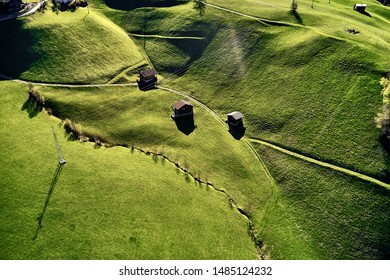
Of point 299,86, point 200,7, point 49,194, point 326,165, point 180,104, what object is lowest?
point 49,194

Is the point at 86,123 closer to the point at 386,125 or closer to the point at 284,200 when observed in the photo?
the point at 284,200

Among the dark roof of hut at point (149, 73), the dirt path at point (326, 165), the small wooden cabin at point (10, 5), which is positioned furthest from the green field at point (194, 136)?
the small wooden cabin at point (10, 5)

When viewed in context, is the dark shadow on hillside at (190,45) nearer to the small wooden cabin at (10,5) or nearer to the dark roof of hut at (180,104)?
the dark roof of hut at (180,104)

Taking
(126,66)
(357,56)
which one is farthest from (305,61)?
(126,66)

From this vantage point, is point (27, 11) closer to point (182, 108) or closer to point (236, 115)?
point (182, 108)

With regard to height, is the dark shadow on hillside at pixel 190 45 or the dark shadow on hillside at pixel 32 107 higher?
the dark shadow on hillside at pixel 190 45

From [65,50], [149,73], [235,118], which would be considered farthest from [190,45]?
[65,50]

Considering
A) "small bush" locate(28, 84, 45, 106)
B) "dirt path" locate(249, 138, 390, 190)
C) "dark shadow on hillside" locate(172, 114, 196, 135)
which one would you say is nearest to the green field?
"dirt path" locate(249, 138, 390, 190)
